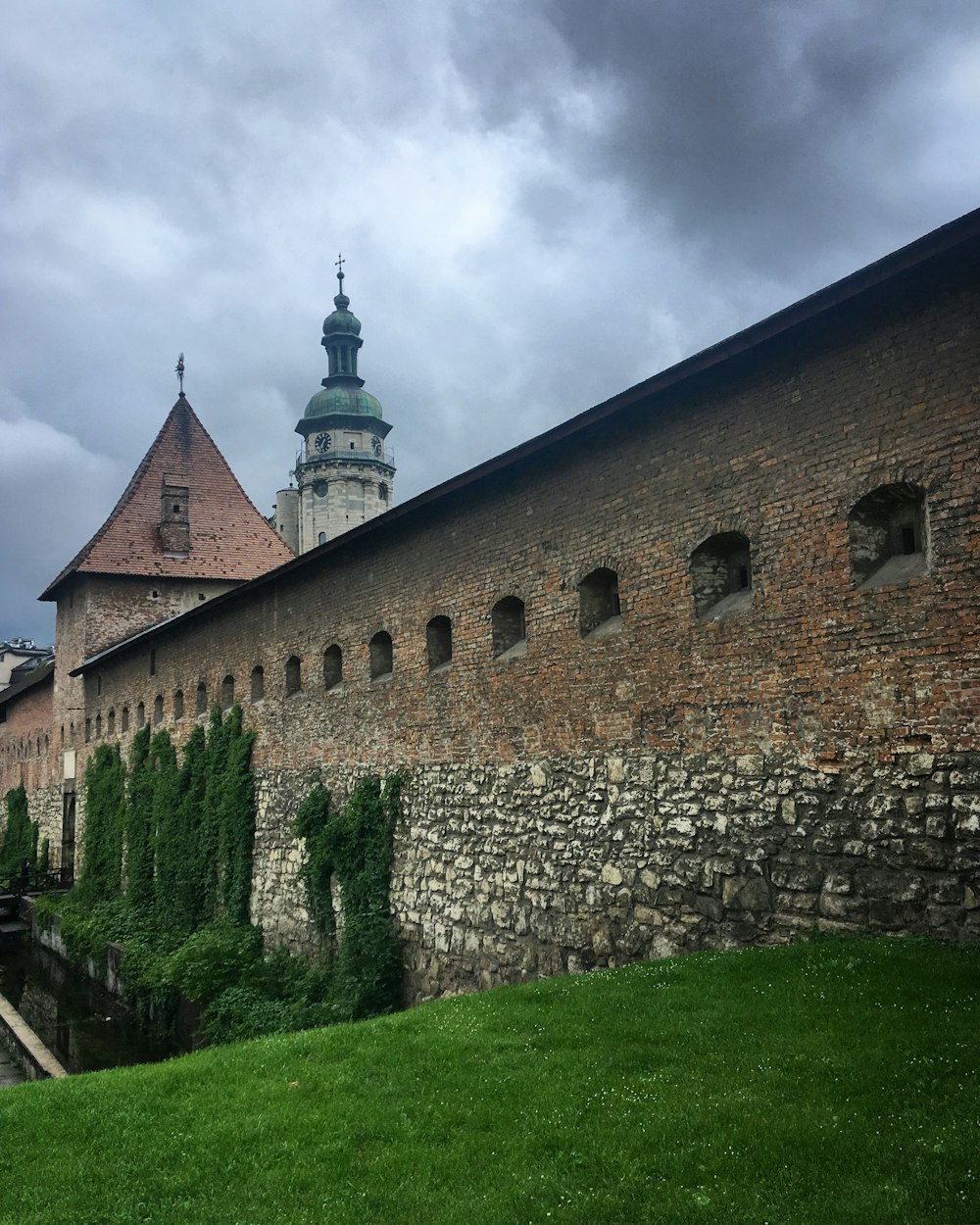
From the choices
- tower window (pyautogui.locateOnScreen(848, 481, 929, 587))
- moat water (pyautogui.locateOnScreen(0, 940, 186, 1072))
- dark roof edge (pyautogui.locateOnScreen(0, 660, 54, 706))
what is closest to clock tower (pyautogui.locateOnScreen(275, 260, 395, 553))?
dark roof edge (pyautogui.locateOnScreen(0, 660, 54, 706))

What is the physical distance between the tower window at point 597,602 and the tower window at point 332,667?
5.60m

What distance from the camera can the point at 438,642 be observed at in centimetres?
1205

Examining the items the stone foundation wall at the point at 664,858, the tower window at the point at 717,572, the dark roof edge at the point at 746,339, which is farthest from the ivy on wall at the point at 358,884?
the tower window at the point at 717,572

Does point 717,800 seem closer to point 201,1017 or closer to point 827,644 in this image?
point 827,644

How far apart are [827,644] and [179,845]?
14682 millimetres

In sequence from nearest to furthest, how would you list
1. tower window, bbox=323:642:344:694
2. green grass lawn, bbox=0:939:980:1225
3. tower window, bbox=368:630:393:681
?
1. green grass lawn, bbox=0:939:980:1225
2. tower window, bbox=368:630:393:681
3. tower window, bbox=323:642:344:694

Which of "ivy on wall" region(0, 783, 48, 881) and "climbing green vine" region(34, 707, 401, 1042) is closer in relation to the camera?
"climbing green vine" region(34, 707, 401, 1042)

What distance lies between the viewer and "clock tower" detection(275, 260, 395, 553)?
54906 millimetres

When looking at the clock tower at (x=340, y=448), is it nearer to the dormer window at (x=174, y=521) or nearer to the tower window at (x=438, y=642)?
the dormer window at (x=174, y=521)

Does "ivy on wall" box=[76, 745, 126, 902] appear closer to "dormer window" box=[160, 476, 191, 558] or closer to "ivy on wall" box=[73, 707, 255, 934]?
"ivy on wall" box=[73, 707, 255, 934]

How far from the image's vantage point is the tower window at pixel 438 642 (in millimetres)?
11938

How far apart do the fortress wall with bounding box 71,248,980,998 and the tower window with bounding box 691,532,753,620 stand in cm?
10

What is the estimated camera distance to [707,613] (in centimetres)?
830

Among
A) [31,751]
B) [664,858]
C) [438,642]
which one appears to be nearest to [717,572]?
[664,858]
